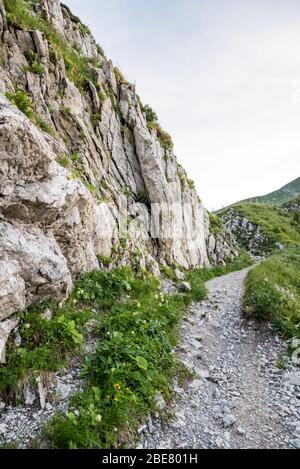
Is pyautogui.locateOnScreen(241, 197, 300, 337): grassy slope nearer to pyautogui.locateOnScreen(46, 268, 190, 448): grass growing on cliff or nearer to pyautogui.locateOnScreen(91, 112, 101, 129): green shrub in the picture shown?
pyautogui.locateOnScreen(46, 268, 190, 448): grass growing on cliff

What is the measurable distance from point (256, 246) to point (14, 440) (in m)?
49.0

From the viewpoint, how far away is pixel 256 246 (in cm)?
4878

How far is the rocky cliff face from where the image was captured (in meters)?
7.96

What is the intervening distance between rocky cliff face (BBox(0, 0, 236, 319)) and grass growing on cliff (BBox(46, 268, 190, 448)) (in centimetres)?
173

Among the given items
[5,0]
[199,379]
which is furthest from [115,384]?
[5,0]

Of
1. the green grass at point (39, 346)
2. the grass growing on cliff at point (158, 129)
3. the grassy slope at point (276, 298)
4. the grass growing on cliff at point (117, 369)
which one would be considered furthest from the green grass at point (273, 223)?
the green grass at point (39, 346)

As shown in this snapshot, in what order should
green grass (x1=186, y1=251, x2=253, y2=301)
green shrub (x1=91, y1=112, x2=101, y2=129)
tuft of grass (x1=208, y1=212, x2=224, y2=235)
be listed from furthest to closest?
tuft of grass (x1=208, y1=212, x2=224, y2=235) < green shrub (x1=91, y1=112, x2=101, y2=129) < green grass (x1=186, y1=251, x2=253, y2=301)

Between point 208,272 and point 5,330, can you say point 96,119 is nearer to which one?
point 208,272

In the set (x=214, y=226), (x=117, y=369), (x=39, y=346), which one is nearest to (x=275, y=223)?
(x=214, y=226)

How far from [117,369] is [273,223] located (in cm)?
6175

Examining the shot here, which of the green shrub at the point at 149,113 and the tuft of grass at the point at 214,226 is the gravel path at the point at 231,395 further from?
the tuft of grass at the point at 214,226

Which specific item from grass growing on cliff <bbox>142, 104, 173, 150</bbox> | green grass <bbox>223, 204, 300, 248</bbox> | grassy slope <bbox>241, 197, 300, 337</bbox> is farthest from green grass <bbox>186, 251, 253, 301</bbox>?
green grass <bbox>223, 204, 300, 248</bbox>

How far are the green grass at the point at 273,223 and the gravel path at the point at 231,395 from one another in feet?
133
